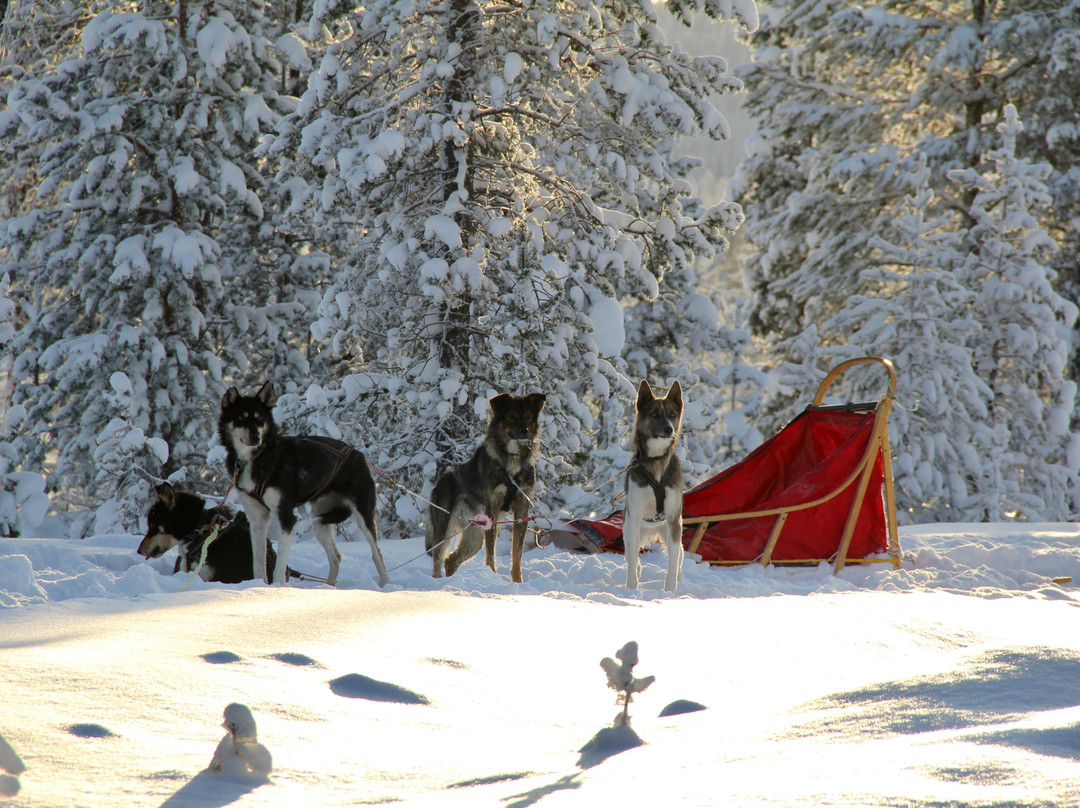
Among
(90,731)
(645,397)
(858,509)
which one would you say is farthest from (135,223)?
(90,731)

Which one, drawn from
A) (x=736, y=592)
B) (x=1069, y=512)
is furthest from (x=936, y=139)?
(x=736, y=592)

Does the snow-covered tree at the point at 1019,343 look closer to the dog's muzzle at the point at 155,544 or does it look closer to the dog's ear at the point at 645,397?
the dog's ear at the point at 645,397

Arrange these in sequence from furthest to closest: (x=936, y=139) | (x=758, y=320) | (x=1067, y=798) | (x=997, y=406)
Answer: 1. (x=758, y=320)
2. (x=936, y=139)
3. (x=997, y=406)
4. (x=1067, y=798)

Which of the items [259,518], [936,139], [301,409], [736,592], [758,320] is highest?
[936,139]

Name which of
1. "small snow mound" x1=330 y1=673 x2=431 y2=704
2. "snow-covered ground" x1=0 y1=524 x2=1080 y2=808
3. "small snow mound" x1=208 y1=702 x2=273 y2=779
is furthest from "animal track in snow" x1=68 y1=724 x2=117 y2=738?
"small snow mound" x1=330 y1=673 x2=431 y2=704

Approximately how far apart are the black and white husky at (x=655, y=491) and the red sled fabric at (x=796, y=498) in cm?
152

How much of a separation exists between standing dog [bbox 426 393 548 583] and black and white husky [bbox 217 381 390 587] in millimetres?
758

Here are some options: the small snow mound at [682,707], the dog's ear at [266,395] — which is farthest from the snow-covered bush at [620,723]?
the dog's ear at [266,395]

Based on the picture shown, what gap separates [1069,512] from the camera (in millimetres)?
16578

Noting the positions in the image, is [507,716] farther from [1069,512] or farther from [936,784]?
[1069,512]

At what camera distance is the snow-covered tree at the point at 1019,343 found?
1534 cm

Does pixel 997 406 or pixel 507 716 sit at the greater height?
pixel 997 406

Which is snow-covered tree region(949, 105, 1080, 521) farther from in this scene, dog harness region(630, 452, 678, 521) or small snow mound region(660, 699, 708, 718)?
small snow mound region(660, 699, 708, 718)

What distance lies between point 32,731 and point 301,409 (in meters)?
9.11
